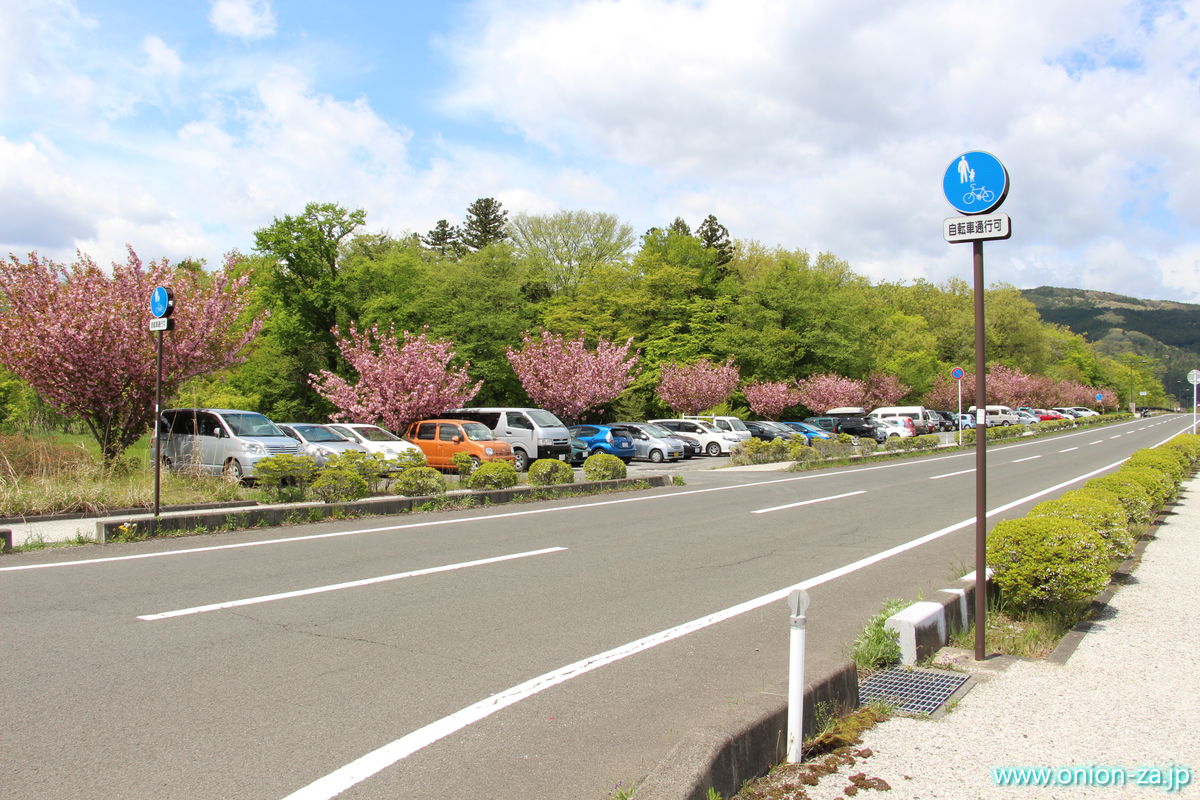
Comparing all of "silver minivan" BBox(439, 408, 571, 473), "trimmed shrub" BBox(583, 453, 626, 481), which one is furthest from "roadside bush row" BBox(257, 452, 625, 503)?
"silver minivan" BBox(439, 408, 571, 473)

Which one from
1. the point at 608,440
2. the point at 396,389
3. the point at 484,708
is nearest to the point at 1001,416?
the point at 608,440

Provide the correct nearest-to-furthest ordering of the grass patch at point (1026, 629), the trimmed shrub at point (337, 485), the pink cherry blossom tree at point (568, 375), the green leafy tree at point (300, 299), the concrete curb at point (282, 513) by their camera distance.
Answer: the grass patch at point (1026, 629)
the concrete curb at point (282, 513)
the trimmed shrub at point (337, 485)
the pink cherry blossom tree at point (568, 375)
the green leafy tree at point (300, 299)

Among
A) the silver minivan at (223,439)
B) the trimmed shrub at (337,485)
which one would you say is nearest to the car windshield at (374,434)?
the silver minivan at (223,439)

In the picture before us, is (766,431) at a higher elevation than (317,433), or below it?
below

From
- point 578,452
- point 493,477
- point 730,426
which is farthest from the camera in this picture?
point 730,426

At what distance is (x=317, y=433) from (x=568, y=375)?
60.7 ft

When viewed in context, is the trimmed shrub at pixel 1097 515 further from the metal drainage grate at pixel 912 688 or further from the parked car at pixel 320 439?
the parked car at pixel 320 439

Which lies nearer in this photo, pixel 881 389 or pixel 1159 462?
pixel 1159 462

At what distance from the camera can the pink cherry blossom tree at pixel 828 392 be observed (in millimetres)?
51906

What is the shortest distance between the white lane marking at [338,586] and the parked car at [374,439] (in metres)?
11.5

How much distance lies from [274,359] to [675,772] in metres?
44.1

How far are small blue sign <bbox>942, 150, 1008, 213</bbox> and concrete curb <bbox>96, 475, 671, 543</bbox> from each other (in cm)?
991

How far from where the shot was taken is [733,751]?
136 inches

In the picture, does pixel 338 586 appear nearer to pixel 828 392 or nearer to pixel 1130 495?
pixel 1130 495
